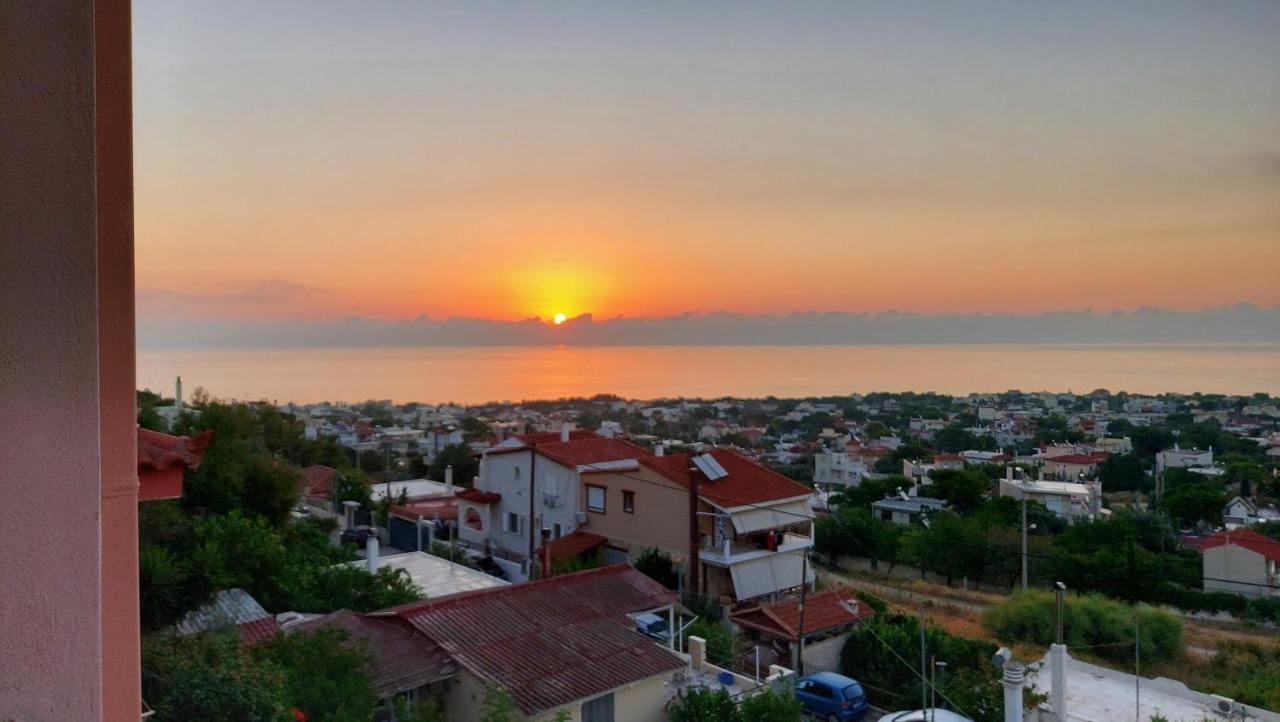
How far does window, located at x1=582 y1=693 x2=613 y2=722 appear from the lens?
16.2ft

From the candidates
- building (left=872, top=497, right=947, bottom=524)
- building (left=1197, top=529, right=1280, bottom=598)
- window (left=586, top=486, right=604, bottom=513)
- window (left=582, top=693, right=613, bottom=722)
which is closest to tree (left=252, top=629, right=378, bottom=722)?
window (left=582, top=693, right=613, bottom=722)

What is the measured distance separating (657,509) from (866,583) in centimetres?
426

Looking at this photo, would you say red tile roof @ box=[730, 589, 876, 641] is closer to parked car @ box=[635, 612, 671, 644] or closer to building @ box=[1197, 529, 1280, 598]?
parked car @ box=[635, 612, 671, 644]

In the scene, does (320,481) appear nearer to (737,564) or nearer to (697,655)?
(737,564)

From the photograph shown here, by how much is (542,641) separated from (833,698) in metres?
2.96

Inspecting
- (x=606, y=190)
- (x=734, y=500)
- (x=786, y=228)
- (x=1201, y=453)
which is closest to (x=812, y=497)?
(x=734, y=500)

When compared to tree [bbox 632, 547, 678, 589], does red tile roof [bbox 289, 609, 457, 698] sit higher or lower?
higher

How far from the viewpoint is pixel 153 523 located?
5809mm

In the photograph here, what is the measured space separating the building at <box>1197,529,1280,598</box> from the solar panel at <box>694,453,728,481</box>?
671 cm

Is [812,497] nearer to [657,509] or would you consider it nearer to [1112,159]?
[657,509]

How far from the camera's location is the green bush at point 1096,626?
359 inches

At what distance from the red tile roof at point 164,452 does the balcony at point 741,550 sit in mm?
9511

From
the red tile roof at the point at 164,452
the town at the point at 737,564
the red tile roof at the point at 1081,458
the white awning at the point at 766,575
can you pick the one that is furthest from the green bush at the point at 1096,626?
the red tile roof at the point at 164,452

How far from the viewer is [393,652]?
4.91 meters
